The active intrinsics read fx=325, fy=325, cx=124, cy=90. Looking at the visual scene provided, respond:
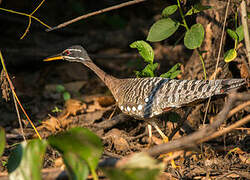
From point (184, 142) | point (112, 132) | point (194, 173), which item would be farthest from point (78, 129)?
point (112, 132)

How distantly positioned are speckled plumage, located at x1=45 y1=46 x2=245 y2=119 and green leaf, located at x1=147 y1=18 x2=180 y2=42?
0.65m

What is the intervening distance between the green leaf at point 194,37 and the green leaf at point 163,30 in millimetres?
173

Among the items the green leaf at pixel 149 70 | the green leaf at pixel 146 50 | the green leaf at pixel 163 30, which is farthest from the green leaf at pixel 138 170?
the green leaf at pixel 149 70

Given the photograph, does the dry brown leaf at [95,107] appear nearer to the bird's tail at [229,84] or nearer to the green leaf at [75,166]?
the bird's tail at [229,84]

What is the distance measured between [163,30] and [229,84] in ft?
3.04

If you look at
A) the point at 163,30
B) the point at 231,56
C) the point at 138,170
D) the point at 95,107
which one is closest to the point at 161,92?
the point at 163,30

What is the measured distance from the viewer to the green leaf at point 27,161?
2.11 m

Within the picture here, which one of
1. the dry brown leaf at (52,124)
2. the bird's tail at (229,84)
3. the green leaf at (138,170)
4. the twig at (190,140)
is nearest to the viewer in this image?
the green leaf at (138,170)

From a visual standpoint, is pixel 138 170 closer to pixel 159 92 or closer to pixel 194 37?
pixel 194 37

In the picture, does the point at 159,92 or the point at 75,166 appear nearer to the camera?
the point at 75,166

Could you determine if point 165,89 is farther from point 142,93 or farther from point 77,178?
point 77,178

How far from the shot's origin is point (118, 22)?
27.4ft

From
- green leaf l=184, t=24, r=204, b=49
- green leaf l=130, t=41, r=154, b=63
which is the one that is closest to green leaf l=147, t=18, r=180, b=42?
green leaf l=184, t=24, r=204, b=49

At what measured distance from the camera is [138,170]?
5.98 ft
